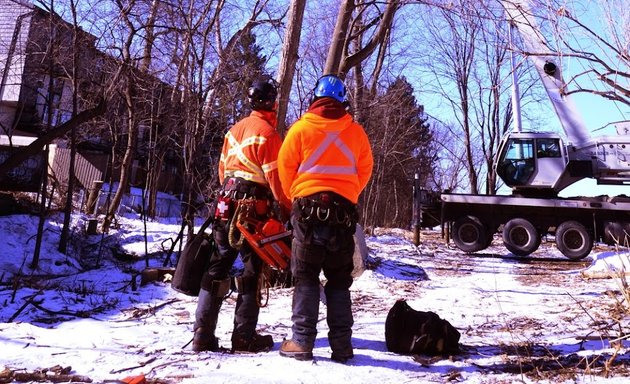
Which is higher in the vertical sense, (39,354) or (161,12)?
(161,12)

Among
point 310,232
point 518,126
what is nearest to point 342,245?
point 310,232

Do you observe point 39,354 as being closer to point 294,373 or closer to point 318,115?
point 294,373

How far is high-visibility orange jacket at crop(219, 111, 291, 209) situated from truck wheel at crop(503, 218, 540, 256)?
40.5 ft

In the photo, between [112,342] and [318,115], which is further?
[112,342]

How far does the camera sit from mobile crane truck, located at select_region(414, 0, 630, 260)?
47.0ft

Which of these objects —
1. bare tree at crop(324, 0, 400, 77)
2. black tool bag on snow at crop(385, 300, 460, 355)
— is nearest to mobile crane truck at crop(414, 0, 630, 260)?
bare tree at crop(324, 0, 400, 77)

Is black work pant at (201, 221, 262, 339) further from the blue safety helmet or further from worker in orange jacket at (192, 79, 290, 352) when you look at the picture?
the blue safety helmet

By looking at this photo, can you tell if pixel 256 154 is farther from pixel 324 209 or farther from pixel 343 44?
pixel 343 44

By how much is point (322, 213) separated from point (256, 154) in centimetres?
76

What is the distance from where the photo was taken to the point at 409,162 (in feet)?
118

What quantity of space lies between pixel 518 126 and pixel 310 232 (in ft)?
52.1

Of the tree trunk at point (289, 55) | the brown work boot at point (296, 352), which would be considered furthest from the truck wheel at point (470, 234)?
the brown work boot at point (296, 352)

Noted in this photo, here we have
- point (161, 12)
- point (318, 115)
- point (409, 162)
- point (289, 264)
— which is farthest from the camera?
point (409, 162)

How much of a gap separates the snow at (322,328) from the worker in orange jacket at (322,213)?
0.81 ft
